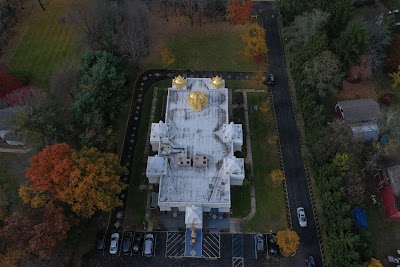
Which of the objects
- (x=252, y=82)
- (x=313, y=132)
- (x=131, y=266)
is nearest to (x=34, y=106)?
(x=131, y=266)

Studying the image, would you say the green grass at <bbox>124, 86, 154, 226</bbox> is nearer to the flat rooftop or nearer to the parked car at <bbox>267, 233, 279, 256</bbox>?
the flat rooftop

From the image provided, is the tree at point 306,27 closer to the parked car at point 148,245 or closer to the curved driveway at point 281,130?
the curved driveway at point 281,130

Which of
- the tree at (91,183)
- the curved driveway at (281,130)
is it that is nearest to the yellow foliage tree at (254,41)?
the curved driveway at (281,130)

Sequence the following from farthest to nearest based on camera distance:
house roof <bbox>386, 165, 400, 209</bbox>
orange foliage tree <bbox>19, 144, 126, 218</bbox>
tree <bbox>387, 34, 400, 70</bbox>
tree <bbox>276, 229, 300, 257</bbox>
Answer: tree <bbox>387, 34, 400, 70</bbox>
house roof <bbox>386, 165, 400, 209</bbox>
tree <bbox>276, 229, 300, 257</bbox>
orange foliage tree <bbox>19, 144, 126, 218</bbox>

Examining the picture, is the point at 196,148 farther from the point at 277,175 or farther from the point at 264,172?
the point at 277,175

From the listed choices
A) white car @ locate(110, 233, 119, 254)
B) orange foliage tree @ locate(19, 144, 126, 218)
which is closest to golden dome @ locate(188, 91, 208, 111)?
orange foliage tree @ locate(19, 144, 126, 218)

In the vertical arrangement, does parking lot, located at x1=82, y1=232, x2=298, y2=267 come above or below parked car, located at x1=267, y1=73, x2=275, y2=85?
below

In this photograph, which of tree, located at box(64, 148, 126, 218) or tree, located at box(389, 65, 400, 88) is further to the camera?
tree, located at box(389, 65, 400, 88)
